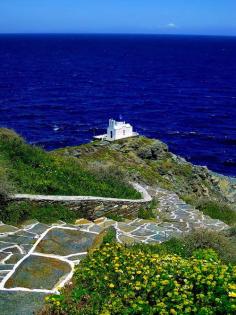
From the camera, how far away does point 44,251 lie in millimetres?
9562

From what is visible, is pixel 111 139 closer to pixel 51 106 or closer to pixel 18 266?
pixel 18 266

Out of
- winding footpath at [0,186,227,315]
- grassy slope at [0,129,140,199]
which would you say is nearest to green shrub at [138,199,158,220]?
grassy slope at [0,129,140,199]

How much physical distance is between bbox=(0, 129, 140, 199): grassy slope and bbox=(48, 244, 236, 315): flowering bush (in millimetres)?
5777

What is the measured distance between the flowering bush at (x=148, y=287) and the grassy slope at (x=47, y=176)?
5.78m

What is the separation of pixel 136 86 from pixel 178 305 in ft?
372

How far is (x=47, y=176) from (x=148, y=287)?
8440 millimetres

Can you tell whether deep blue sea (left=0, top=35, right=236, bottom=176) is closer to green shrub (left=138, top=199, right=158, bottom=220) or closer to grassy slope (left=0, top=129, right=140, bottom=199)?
green shrub (left=138, top=199, right=158, bottom=220)

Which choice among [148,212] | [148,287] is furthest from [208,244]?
[148,212]

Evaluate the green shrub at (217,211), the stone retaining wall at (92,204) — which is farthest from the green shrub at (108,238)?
the green shrub at (217,211)

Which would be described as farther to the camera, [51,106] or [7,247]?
[51,106]

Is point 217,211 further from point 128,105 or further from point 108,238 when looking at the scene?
point 128,105

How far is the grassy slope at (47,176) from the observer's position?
44.6 ft

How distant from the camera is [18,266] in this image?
8812mm

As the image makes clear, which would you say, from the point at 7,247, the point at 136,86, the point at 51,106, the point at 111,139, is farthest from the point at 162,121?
the point at 7,247
